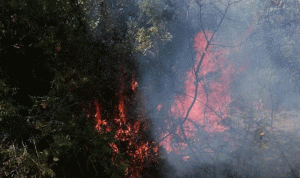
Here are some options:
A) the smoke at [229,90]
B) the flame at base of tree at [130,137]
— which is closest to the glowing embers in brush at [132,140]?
the flame at base of tree at [130,137]

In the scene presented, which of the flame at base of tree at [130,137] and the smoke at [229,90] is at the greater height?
the smoke at [229,90]

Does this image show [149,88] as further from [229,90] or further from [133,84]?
[229,90]

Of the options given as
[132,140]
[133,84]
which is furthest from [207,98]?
[132,140]

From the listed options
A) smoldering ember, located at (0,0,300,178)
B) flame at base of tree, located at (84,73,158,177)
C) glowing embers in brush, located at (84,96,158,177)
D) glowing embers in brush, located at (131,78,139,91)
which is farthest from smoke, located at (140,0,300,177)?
A: glowing embers in brush, located at (84,96,158,177)

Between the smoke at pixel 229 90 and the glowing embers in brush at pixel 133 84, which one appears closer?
the glowing embers in brush at pixel 133 84

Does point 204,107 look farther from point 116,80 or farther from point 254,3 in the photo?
point 116,80

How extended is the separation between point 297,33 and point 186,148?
6.18 m

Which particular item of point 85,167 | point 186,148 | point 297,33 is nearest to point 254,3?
point 297,33

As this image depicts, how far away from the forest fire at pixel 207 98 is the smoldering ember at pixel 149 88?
5 cm

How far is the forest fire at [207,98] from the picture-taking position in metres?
8.37

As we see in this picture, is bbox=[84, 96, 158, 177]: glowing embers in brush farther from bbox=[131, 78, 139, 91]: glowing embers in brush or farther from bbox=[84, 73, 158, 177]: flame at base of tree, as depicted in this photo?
bbox=[131, 78, 139, 91]: glowing embers in brush

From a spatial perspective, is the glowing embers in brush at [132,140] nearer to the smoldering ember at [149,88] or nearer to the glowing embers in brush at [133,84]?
the smoldering ember at [149,88]

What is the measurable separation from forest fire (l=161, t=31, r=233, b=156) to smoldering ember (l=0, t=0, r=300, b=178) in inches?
1.9

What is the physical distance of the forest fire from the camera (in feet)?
27.5
